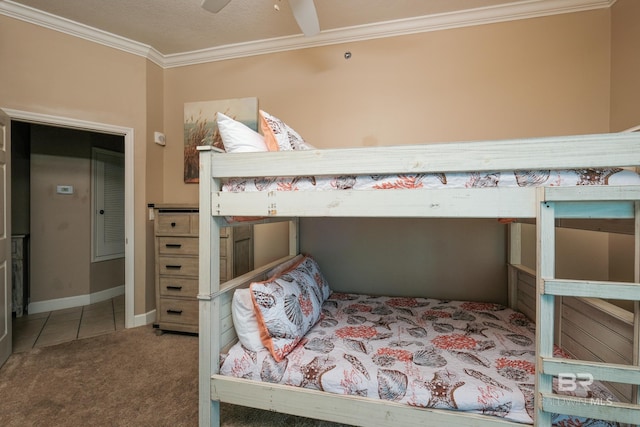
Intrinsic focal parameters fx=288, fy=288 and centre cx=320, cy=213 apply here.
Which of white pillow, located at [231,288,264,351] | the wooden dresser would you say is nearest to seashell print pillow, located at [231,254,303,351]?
white pillow, located at [231,288,264,351]

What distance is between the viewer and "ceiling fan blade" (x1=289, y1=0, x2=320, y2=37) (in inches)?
59.2

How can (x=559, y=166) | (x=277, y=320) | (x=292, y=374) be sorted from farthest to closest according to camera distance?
(x=277, y=320)
(x=292, y=374)
(x=559, y=166)

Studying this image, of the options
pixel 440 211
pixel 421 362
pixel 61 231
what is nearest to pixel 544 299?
pixel 440 211

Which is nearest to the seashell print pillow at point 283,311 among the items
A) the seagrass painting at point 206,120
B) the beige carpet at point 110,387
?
the beige carpet at point 110,387

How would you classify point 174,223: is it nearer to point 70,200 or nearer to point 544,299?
point 70,200

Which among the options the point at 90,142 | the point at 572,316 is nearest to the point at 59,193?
the point at 90,142

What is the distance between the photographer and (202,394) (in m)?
1.29

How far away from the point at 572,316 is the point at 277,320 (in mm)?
1396

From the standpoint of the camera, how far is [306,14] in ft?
5.22

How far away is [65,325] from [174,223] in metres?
1.49

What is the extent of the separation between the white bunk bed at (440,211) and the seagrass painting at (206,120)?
159cm

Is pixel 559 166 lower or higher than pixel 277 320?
higher

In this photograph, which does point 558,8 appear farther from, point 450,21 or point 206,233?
point 206,233

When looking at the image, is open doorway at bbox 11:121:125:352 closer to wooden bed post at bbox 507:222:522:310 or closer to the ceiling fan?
the ceiling fan
